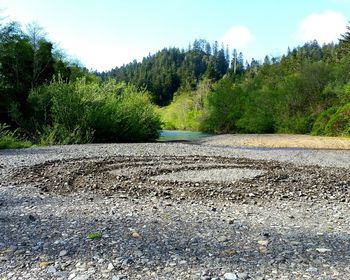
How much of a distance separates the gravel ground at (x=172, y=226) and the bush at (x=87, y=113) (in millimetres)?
13525

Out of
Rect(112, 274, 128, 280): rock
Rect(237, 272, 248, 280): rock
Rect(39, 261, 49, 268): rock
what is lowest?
Rect(237, 272, 248, 280): rock

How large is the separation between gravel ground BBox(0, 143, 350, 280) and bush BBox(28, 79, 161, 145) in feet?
44.4

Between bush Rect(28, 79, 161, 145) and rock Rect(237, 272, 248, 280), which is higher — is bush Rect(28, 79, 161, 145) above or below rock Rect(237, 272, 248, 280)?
above

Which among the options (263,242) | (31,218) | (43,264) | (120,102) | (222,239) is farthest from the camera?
(120,102)

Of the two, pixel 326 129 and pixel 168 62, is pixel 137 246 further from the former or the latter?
pixel 168 62

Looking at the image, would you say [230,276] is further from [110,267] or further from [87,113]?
[87,113]

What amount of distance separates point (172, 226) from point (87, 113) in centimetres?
2031

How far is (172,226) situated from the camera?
224 inches

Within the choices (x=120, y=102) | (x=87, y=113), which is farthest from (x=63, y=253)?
(x=120, y=102)

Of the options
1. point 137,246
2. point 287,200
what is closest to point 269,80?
point 287,200

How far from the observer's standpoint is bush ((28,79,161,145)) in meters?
24.6

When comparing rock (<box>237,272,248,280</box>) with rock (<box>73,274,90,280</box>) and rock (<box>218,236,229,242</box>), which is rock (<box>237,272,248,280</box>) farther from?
rock (<box>73,274,90,280</box>)

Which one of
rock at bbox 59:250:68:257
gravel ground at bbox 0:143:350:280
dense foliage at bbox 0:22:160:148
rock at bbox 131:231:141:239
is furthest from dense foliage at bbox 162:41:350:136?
rock at bbox 59:250:68:257

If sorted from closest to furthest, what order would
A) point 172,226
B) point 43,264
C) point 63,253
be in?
point 43,264 < point 63,253 < point 172,226
